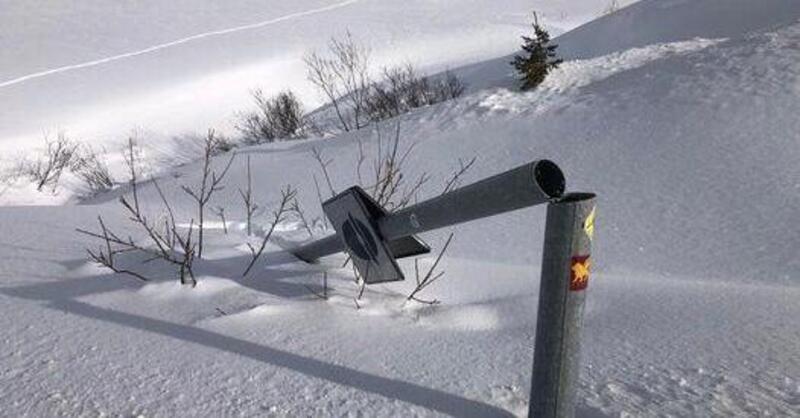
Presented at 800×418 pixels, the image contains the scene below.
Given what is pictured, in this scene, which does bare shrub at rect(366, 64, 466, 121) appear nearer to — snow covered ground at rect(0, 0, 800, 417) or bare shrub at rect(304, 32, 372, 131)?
bare shrub at rect(304, 32, 372, 131)

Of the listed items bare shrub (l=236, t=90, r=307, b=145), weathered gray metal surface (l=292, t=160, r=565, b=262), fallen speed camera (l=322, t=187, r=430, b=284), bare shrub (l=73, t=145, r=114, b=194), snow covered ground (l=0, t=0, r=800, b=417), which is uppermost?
weathered gray metal surface (l=292, t=160, r=565, b=262)

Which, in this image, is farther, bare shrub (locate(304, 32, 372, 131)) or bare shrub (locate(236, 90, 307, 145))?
bare shrub (locate(236, 90, 307, 145))

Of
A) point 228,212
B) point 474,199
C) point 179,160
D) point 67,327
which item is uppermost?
point 474,199

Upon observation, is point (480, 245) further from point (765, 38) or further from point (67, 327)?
point (765, 38)

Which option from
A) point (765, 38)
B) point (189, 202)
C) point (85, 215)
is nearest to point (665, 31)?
point (765, 38)

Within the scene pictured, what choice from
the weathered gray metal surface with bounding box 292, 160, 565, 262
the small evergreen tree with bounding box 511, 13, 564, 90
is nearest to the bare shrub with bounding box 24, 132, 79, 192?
the small evergreen tree with bounding box 511, 13, 564, 90

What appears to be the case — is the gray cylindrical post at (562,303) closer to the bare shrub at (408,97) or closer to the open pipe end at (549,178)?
the open pipe end at (549,178)

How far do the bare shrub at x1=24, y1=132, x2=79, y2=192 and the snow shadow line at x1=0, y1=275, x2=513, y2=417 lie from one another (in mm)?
8209

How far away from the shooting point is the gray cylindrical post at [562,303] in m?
1.40

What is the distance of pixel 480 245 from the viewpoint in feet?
12.1

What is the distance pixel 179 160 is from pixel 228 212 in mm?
7788

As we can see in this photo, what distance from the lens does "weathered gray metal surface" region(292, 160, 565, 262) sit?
1431 mm

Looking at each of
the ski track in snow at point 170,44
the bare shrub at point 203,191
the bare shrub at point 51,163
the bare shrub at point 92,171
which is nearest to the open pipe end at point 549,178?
the bare shrub at point 203,191

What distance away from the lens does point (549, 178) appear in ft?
4.72
